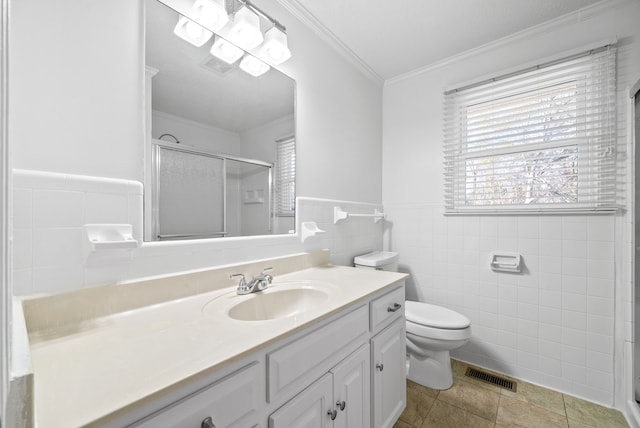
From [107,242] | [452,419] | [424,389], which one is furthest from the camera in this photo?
[424,389]

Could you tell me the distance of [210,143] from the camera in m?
1.23

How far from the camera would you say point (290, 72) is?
1.59 metres

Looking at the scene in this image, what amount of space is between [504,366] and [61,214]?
2549mm

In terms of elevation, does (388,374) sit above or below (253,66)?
below

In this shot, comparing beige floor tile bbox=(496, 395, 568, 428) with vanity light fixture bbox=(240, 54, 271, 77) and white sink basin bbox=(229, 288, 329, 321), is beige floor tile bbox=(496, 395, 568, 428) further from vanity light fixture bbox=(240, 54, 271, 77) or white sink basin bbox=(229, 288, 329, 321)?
vanity light fixture bbox=(240, 54, 271, 77)

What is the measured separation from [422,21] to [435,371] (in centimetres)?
223

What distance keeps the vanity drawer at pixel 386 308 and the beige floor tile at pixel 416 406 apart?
0.59 meters

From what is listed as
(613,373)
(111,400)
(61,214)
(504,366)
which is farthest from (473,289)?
(61,214)

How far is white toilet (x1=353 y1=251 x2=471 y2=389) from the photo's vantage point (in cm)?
163

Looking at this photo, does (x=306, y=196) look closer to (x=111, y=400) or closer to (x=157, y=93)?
(x=157, y=93)

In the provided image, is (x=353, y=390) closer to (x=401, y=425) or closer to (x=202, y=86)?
(x=401, y=425)

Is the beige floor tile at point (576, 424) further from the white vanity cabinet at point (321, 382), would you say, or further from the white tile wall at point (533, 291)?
the white vanity cabinet at point (321, 382)

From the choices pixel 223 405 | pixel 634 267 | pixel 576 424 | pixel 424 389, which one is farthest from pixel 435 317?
pixel 223 405

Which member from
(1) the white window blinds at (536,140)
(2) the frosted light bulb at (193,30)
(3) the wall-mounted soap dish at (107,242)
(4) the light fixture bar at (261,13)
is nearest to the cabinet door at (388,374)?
(3) the wall-mounted soap dish at (107,242)
